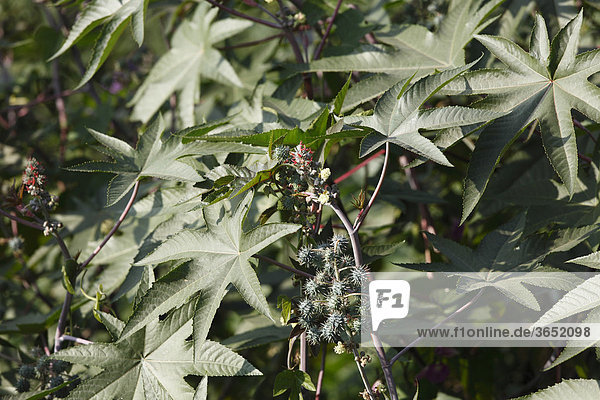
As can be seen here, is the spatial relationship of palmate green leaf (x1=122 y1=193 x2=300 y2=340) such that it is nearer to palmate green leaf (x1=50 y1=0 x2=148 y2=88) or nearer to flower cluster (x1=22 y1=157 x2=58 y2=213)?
flower cluster (x1=22 y1=157 x2=58 y2=213)

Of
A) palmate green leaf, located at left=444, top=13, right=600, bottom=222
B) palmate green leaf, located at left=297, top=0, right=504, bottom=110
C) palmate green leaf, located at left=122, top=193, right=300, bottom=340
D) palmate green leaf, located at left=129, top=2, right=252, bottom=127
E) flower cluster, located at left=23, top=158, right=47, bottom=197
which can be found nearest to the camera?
palmate green leaf, located at left=122, top=193, right=300, bottom=340

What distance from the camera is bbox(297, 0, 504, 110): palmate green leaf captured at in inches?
75.4

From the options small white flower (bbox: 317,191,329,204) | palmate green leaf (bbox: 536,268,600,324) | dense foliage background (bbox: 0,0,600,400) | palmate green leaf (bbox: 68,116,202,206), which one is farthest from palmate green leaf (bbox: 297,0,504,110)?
palmate green leaf (bbox: 536,268,600,324)

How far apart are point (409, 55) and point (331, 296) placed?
42.6 inches

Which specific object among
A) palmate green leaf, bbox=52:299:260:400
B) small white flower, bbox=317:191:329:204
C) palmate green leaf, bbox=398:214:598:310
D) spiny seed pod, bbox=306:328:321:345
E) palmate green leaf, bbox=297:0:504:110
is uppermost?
palmate green leaf, bbox=297:0:504:110

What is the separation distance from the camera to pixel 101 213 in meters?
2.67

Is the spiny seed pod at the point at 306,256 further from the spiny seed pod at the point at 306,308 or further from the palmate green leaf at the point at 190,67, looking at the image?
the palmate green leaf at the point at 190,67

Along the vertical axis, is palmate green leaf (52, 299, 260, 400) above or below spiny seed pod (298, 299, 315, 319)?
below

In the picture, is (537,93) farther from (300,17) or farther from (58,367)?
(58,367)

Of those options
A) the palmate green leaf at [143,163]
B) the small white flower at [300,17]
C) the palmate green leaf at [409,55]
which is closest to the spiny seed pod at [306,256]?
the palmate green leaf at [143,163]

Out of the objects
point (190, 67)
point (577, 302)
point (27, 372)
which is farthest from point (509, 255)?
point (190, 67)

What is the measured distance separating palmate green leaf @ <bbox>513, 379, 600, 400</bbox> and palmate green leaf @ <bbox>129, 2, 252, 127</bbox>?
164 centimetres

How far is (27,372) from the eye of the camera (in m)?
1.76

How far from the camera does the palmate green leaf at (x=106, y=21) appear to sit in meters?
1.96
